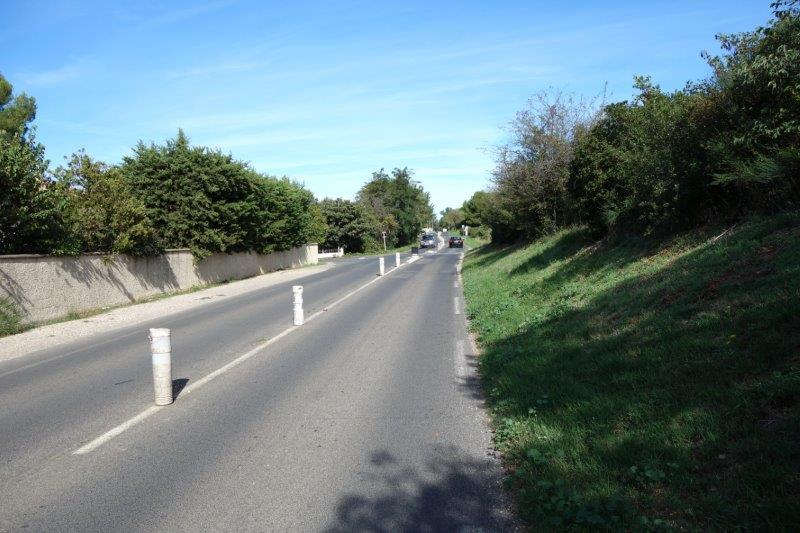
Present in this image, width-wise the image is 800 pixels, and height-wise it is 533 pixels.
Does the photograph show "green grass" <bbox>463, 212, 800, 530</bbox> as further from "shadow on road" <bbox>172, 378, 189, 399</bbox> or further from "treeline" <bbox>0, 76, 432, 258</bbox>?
"treeline" <bbox>0, 76, 432, 258</bbox>

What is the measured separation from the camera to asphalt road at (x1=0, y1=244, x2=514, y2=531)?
12.7 ft

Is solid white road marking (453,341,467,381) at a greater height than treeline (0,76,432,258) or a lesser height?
lesser

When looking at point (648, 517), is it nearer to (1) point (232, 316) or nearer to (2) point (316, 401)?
(2) point (316, 401)

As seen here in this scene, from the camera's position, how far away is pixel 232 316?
14750 mm

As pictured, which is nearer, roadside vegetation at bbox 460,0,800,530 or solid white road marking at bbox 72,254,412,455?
roadside vegetation at bbox 460,0,800,530

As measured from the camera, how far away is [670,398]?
4.61 m

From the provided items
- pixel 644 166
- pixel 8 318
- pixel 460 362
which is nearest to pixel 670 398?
pixel 460 362

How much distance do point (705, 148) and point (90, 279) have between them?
54.1 feet

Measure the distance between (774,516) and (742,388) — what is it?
1429 mm

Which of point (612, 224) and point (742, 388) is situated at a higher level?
point (612, 224)

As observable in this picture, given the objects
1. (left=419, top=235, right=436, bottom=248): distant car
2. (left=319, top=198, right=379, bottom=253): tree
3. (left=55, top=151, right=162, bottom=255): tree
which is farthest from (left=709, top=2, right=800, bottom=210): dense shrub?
(left=419, top=235, right=436, bottom=248): distant car

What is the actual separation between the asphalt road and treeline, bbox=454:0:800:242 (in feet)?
18.3

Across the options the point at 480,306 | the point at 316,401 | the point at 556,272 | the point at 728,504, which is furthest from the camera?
the point at 556,272

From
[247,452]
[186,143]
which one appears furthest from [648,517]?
[186,143]
